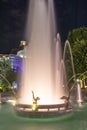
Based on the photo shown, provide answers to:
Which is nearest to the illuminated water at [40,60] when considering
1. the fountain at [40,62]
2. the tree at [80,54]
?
the fountain at [40,62]

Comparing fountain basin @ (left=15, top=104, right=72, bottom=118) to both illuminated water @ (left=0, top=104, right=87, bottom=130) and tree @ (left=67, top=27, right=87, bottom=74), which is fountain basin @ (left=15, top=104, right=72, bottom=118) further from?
tree @ (left=67, top=27, right=87, bottom=74)

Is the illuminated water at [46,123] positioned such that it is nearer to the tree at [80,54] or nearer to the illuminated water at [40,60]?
the illuminated water at [40,60]

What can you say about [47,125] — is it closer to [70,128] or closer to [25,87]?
[70,128]

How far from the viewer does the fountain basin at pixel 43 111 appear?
22.6 metres

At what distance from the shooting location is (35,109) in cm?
2277

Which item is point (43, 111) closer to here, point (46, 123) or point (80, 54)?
point (46, 123)

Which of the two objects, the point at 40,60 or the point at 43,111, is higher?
the point at 40,60

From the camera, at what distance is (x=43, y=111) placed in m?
22.6

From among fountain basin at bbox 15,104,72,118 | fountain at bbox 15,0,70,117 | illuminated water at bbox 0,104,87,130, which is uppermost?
fountain at bbox 15,0,70,117

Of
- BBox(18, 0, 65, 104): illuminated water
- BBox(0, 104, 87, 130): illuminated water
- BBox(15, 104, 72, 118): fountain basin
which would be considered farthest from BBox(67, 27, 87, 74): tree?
BBox(15, 104, 72, 118): fountain basin

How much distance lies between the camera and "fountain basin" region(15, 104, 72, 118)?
74.1 feet

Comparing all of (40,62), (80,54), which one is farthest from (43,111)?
(80,54)

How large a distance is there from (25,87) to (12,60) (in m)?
95.7

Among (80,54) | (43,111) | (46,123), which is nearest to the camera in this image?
(46,123)
